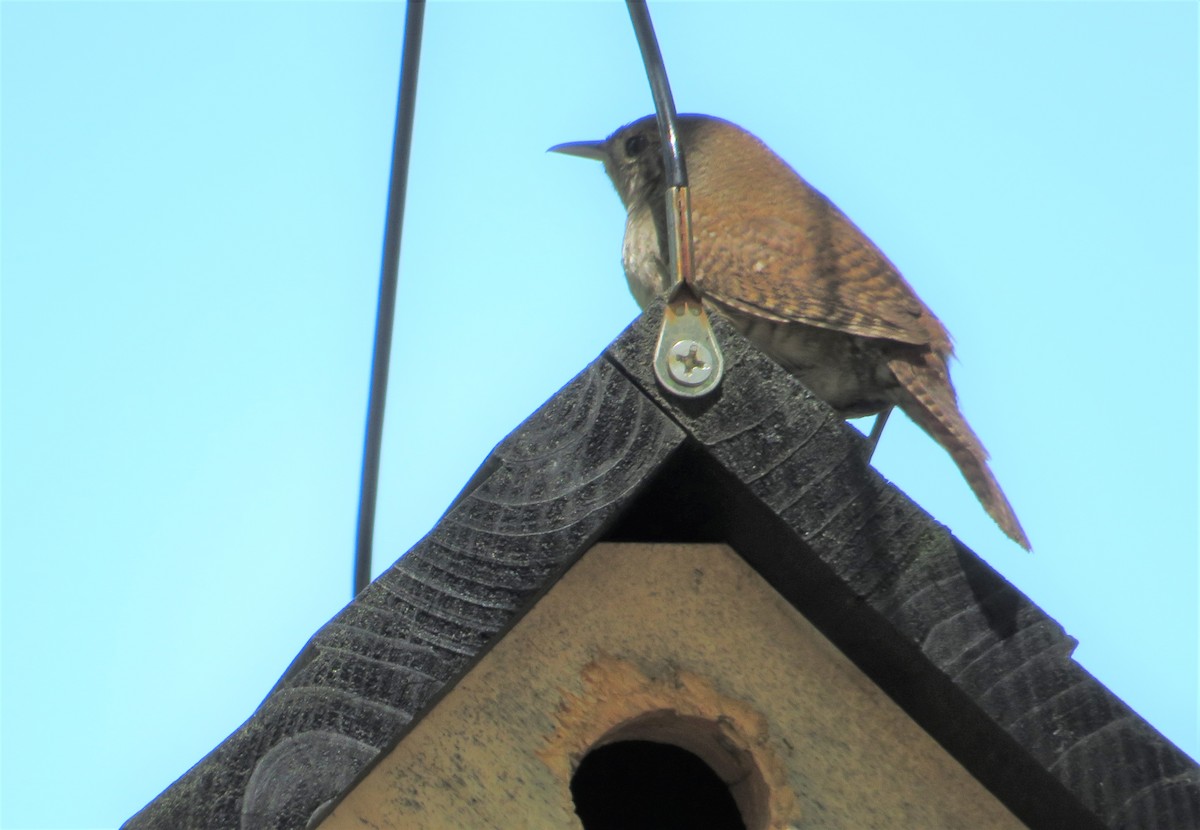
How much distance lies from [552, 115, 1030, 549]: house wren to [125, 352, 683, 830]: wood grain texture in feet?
2.35

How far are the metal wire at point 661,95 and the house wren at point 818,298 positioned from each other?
0.56 metres

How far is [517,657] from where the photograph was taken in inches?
62.5

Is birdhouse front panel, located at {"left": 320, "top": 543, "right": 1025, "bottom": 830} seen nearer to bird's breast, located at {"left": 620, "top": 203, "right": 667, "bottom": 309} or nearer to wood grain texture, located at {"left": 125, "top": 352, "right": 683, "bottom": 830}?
wood grain texture, located at {"left": 125, "top": 352, "right": 683, "bottom": 830}

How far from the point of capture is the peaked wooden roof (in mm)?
1393

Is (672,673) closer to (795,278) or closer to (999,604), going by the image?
(999,604)

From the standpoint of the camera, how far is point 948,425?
2.35 meters

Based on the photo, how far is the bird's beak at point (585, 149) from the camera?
435cm

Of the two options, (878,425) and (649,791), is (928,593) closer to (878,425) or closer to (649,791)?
(649,791)

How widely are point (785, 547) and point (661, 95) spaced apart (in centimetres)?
50

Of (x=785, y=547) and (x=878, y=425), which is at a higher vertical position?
(x=878, y=425)

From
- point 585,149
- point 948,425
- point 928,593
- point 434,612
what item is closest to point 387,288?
point 948,425

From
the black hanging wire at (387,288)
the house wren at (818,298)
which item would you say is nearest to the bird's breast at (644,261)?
the house wren at (818,298)

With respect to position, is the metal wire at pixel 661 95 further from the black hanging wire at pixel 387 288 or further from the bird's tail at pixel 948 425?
the bird's tail at pixel 948 425

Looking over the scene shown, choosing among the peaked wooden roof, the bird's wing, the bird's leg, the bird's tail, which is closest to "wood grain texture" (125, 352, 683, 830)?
the peaked wooden roof
